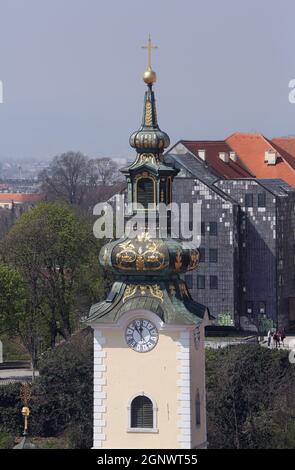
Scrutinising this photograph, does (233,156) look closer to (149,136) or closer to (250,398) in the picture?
(250,398)

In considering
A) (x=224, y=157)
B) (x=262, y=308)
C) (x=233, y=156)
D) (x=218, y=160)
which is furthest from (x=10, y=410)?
(x=233, y=156)

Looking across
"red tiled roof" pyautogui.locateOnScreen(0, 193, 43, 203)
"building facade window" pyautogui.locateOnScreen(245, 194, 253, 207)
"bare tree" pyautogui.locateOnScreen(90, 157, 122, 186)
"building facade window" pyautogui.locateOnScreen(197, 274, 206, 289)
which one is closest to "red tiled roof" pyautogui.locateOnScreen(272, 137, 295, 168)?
"building facade window" pyautogui.locateOnScreen(245, 194, 253, 207)

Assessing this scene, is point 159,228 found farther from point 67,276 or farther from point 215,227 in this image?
point 215,227

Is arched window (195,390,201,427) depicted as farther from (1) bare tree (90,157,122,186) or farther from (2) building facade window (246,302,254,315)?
(1) bare tree (90,157,122,186)

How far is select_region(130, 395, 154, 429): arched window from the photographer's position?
46.7m

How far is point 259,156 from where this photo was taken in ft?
347

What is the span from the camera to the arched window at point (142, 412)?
153ft

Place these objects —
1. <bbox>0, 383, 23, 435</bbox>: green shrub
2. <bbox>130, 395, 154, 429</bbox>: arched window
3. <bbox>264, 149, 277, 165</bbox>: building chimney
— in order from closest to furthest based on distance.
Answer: <bbox>130, 395, 154, 429</bbox>: arched window → <bbox>0, 383, 23, 435</bbox>: green shrub → <bbox>264, 149, 277, 165</bbox>: building chimney

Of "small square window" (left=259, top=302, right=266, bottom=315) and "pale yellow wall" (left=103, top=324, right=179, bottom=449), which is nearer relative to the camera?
"pale yellow wall" (left=103, top=324, right=179, bottom=449)

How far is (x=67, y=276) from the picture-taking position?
90062mm

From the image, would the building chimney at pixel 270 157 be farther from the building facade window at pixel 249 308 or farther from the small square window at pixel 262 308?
the building facade window at pixel 249 308

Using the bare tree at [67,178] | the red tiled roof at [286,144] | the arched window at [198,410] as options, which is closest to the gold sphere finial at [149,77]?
the arched window at [198,410]

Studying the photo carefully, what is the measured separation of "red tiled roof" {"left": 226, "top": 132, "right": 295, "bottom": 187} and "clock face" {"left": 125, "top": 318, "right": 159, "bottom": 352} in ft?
187

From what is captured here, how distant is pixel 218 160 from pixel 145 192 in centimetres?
5528
